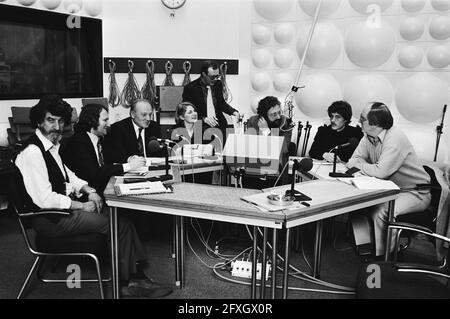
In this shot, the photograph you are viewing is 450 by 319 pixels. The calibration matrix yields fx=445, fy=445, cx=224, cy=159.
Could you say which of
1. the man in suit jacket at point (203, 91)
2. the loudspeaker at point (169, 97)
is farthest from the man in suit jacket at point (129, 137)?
the loudspeaker at point (169, 97)

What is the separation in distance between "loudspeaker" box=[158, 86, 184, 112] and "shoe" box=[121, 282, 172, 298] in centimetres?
293

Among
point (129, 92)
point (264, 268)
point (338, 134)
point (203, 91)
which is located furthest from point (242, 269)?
point (129, 92)

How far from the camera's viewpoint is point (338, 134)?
3980 millimetres

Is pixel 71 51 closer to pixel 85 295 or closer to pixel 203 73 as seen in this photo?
pixel 203 73

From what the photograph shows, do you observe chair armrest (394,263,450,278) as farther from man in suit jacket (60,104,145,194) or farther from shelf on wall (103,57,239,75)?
shelf on wall (103,57,239,75)

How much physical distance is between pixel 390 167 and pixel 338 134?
1008 mm

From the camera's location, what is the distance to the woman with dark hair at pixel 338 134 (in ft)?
12.8

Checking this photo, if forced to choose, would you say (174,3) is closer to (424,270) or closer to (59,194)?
(59,194)

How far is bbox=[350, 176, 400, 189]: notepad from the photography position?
271cm

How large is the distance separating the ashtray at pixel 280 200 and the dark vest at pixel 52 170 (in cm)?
121

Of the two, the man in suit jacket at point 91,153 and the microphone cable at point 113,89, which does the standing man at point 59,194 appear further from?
the microphone cable at point 113,89

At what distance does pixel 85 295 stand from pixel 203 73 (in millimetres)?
2476
